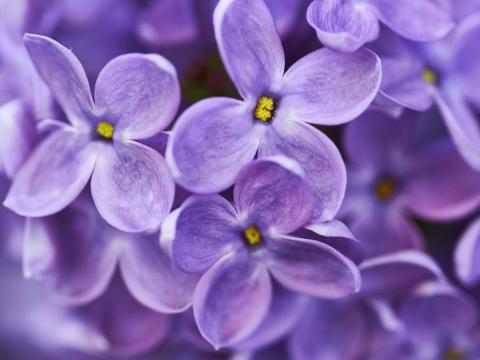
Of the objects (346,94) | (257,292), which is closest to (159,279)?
(257,292)

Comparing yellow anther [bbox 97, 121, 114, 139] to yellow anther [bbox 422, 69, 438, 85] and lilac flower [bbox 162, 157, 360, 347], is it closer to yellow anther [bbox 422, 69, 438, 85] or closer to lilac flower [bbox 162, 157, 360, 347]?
lilac flower [bbox 162, 157, 360, 347]

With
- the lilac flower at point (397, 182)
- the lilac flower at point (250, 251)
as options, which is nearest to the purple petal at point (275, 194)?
the lilac flower at point (250, 251)

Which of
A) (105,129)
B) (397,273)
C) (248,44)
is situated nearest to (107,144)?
(105,129)

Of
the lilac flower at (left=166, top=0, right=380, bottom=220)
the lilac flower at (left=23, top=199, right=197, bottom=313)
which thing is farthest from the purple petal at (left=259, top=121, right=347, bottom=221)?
the lilac flower at (left=23, top=199, right=197, bottom=313)

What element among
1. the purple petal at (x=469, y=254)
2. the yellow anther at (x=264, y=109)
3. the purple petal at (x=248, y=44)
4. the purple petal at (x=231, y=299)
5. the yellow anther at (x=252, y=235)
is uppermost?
the purple petal at (x=248, y=44)

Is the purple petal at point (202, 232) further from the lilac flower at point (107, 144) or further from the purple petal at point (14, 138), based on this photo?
the purple petal at point (14, 138)

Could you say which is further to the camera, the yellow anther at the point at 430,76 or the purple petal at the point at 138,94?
the yellow anther at the point at 430,76
